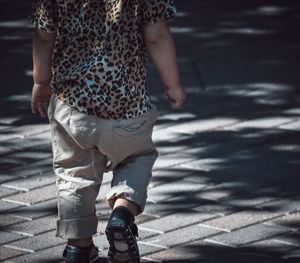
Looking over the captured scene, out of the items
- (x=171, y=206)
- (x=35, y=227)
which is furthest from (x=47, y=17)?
(x=171, y=206)

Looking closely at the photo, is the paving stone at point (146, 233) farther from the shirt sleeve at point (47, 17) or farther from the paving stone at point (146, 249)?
the shirt sleeve at point (47, 17)

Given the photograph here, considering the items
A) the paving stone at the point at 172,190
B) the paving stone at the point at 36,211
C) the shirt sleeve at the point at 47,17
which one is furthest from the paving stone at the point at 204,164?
the shirt sleeve at the point at 47,17

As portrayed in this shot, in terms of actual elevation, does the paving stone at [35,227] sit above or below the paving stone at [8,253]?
below

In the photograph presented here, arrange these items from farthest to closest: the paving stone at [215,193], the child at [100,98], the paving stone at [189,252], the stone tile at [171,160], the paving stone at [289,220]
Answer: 1. the stone tile at [171,160]
2. the paving stone at [215,193]
3. the paving stone at [289,220]
4. the paving stone at [189,252]
5. the child at [100,98]

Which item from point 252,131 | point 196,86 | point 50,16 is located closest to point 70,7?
point 50,16

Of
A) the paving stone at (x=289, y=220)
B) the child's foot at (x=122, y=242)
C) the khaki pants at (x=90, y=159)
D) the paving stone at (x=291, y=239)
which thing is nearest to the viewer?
the child's foot at (x=122, y=242)

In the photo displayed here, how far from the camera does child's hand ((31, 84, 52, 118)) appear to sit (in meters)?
5.45

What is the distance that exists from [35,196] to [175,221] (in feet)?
3.15

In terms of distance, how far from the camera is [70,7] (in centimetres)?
516

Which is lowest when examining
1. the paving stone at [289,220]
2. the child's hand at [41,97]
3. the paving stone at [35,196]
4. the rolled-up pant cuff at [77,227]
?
the paving stone at [289,220]

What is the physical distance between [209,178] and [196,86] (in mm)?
1904

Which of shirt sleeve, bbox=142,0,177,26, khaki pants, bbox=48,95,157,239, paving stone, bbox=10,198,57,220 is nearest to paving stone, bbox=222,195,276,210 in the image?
paving stone, bbox=10,198,57,220

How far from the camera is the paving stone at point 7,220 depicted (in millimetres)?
6191

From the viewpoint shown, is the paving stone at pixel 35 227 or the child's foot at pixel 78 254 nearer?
the child's foot at pixel 78 254
